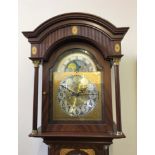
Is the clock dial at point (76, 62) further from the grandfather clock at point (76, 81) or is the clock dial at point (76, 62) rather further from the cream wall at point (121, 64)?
the cream wall at point (121, 64)

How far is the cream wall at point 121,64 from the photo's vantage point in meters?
1.36

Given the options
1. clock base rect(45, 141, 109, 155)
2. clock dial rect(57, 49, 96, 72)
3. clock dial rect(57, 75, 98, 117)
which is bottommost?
clock base rect(45, 141, 109, 155)

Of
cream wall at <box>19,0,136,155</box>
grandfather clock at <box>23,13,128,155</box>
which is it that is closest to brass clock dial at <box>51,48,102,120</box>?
grandfather clock at <box>23,13,128,155</box>

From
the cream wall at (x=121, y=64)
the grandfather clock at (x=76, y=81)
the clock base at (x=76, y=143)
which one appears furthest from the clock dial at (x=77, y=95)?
the cream wall at (x=121, y=64)

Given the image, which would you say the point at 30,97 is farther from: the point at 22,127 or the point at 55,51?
the point at 55,51

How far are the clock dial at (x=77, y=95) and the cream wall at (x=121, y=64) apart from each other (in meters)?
0.37

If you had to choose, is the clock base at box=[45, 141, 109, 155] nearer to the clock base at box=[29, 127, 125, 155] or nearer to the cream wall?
the clock base at box=[29, 127, 125, 155]

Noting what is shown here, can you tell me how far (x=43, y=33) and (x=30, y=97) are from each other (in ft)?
1.75

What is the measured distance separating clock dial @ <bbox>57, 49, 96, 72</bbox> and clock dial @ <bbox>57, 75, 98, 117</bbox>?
5 cm

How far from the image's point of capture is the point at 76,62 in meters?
1.10

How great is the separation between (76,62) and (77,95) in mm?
180

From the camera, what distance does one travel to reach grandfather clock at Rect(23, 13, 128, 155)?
1030 mm
